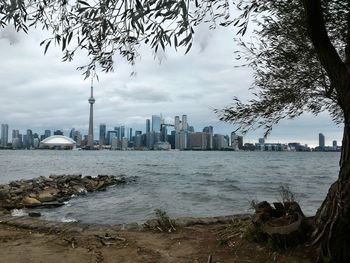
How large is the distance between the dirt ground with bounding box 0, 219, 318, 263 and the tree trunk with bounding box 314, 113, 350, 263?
1.15 feet

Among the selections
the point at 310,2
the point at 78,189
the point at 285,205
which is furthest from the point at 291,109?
the point at 78,189

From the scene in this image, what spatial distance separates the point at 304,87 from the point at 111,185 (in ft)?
88.9

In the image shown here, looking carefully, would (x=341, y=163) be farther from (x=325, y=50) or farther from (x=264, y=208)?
(x=264, y=208)

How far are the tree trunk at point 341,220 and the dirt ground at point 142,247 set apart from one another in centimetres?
35

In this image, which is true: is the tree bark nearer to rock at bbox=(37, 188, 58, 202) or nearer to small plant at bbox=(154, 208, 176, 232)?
small plant at bbox=(154, 208, 176, 232)

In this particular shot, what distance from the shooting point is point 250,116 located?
324 inches

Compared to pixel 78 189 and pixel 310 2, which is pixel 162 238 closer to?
pixel 310 2

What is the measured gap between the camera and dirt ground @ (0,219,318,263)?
6738 millimetres

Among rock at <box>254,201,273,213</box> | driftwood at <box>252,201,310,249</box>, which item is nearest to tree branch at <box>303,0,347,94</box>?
driftwood at <box>252,201,310,249</box>

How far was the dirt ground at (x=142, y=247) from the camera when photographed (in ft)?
22.1

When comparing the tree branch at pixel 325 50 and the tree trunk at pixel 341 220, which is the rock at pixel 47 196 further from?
the tree branch at pixel 325 50

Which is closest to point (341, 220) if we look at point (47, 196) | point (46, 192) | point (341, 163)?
point (341, 163)

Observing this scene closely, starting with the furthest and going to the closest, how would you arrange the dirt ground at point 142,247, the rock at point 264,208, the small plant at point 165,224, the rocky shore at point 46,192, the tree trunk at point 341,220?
the rocky shore at point 46,192, the small plant at point 165,224, the rock at point 264,208, the dirt ground at point 142,247, the tree trunk at point 341,220

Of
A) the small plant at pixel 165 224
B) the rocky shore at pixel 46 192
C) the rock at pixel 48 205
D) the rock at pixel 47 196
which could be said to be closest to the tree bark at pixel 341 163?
the small plant at pixel 165 224
